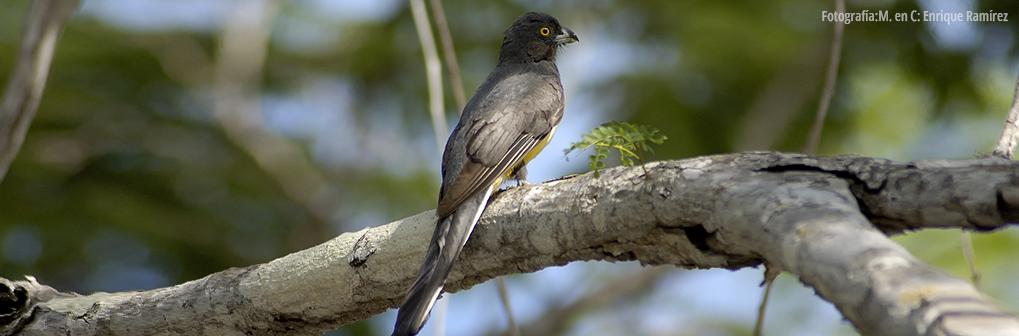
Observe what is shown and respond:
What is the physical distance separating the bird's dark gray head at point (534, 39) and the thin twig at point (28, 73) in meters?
3.10

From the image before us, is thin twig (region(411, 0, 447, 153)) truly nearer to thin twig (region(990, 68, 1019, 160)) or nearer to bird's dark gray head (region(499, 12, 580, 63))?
bird's dark gray head (region(499, 12, 580, 63))

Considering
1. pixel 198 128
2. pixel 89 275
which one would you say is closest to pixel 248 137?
pixel 198 128

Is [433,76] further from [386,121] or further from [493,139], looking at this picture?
[386,121]

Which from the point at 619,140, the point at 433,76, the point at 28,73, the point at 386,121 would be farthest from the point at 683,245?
the point at 386,121

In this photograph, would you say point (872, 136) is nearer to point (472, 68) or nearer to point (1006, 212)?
point (472, 68)

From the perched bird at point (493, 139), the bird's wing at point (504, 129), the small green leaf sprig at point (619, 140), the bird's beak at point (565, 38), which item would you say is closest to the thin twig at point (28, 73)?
the perched bird at point (493, 139)

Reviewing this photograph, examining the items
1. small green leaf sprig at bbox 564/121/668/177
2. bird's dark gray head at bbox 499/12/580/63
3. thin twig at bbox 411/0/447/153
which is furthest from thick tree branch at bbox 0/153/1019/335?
bird's dark gray head at bbox 499/12/580/63

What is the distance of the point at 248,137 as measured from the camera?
26.7 feet

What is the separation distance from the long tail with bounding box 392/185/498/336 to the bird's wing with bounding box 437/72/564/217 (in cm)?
6

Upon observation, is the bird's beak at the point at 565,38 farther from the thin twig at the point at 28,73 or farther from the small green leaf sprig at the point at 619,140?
the thin twig at the point at 28,73

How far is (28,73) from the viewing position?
4.49 metres

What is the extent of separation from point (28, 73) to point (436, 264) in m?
3.45

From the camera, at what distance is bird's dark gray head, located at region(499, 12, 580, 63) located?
539 cm

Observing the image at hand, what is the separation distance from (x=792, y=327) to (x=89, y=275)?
7860 millimetres
